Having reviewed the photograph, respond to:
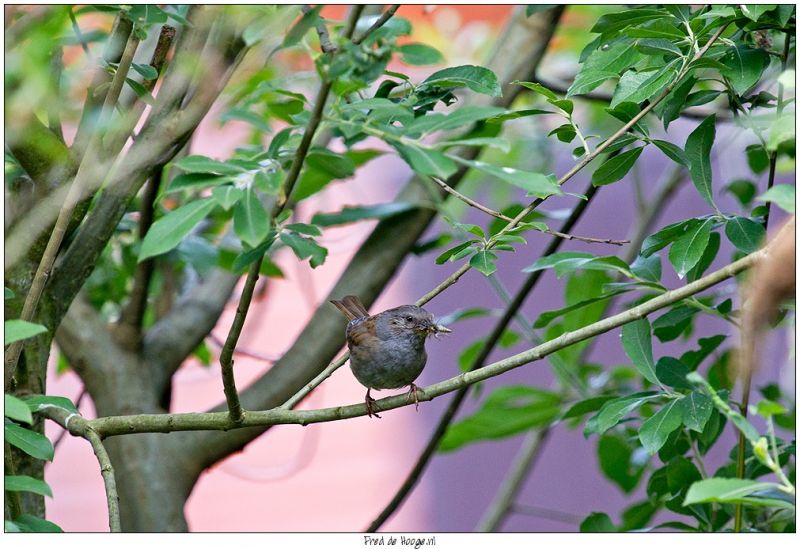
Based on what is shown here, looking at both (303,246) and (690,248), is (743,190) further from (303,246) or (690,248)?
(303,246)

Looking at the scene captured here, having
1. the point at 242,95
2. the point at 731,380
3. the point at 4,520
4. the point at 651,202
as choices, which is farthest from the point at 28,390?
the point at 651,202

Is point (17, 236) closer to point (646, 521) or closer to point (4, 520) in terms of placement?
point (4, 520)

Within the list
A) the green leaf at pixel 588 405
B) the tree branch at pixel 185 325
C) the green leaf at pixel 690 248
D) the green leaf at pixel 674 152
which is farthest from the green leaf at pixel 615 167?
the tree branch at pixel 185 325

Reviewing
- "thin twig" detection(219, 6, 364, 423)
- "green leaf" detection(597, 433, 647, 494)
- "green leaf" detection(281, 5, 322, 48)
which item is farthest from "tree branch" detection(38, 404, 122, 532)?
"green leaf" detection(597, 433, 647, 494)

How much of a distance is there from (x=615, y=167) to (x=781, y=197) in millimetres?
559

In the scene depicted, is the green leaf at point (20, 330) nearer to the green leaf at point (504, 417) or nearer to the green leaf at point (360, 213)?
the green leaf at point (360, 213)

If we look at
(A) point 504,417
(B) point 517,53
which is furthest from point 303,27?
(A) point 504,417

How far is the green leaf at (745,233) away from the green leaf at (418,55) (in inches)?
24.8

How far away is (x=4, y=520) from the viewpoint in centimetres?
131

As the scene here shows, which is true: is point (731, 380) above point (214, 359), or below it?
below

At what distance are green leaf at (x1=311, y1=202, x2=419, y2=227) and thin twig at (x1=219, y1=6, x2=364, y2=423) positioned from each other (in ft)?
3.09

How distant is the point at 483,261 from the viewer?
1.40 meters

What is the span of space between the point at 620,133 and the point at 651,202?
1.56 m

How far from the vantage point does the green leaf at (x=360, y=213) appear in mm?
2309
